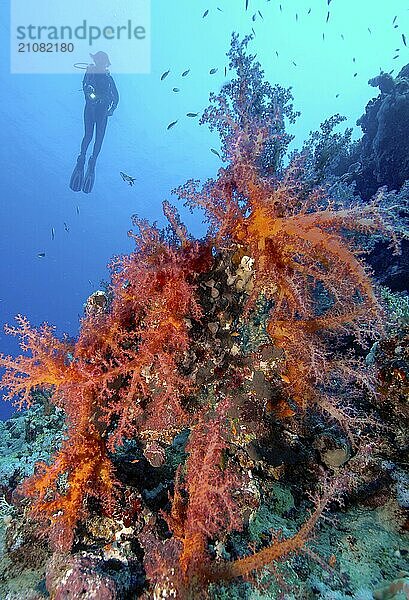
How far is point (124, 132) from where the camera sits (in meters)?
106

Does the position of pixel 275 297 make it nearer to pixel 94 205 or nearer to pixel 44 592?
pixel 44 592

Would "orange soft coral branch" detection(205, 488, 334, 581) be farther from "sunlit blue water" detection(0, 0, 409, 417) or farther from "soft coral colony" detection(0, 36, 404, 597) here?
"sunlit blue water" detection(0, 0, 409, 417)

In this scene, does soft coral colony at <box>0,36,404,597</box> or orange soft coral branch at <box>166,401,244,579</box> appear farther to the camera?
soft coral colony at <box>0,36,404,597</box>

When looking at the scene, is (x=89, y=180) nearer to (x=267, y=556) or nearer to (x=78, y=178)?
(x=78, y=178)

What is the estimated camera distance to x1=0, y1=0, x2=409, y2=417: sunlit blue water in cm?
8488

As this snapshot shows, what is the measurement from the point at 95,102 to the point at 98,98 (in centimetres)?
32

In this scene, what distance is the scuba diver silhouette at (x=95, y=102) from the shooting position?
18.1 metres

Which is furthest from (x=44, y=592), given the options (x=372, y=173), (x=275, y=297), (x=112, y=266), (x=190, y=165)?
(x=190, y=165)

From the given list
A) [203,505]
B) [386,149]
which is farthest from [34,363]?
[386,149]

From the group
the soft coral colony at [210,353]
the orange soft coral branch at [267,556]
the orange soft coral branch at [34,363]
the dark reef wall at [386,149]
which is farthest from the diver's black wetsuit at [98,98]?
the orange soft coral branch at [267,556]

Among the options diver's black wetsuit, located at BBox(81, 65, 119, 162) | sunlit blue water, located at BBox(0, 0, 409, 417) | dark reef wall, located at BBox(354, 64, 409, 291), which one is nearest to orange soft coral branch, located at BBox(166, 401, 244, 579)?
dark reef wall, located at BBox(354, 64, 409, 291)

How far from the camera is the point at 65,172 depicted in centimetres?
9962

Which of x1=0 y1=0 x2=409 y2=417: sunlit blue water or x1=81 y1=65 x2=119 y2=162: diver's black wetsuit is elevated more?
x1=0 y1=0 x2=409 y2=417: sunlit blue water

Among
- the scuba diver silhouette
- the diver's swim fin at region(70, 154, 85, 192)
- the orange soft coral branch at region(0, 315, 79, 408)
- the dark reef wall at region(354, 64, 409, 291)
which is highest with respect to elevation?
the scuba diver silhouette
